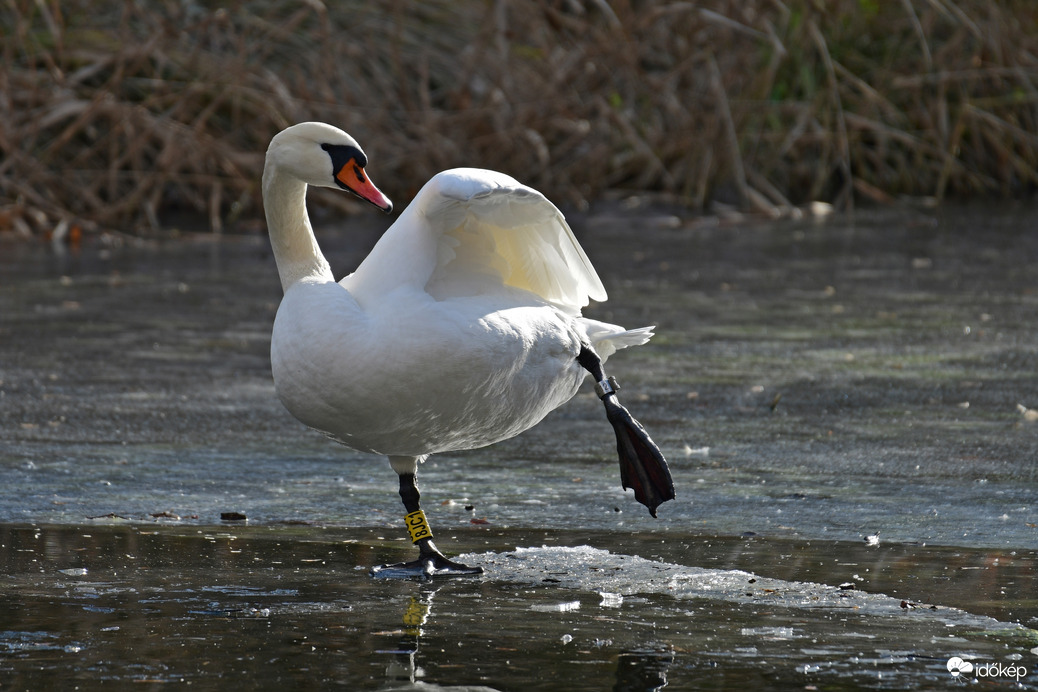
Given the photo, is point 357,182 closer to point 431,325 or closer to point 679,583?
point 431,325

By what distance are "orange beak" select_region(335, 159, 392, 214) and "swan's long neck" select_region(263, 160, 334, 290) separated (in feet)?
0.42

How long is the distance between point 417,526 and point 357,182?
1039mm

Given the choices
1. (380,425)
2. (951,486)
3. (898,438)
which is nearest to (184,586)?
(380,425)

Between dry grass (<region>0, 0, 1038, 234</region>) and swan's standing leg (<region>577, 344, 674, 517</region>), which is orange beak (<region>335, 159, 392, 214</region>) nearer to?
swan's standing leg (<region>577, 344, 674, 517</region>)

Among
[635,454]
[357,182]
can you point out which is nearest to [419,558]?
[635,454]

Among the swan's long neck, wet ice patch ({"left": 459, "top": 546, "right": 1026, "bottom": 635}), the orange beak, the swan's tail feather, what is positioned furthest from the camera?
the swan's tail feather

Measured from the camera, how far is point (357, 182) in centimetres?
455

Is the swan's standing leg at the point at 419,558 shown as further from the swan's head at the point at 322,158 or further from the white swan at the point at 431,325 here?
the swan's head at the point at 322,158

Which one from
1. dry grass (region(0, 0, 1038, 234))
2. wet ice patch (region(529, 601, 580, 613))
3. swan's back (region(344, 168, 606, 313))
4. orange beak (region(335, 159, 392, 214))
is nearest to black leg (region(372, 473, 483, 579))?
wet ice patch (region(529, 601, 580, 613))

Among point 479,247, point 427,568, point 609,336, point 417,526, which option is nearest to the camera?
point 427,568

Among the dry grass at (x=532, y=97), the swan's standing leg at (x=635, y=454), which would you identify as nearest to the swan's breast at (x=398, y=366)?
the swan's standing leg at (x=635, y=454)

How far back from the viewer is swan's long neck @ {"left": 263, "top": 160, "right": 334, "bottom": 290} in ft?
14.5

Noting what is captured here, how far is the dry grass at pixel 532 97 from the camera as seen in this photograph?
13148 mm

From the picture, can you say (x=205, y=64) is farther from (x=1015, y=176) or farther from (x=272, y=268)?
(x=1015, y=176)
